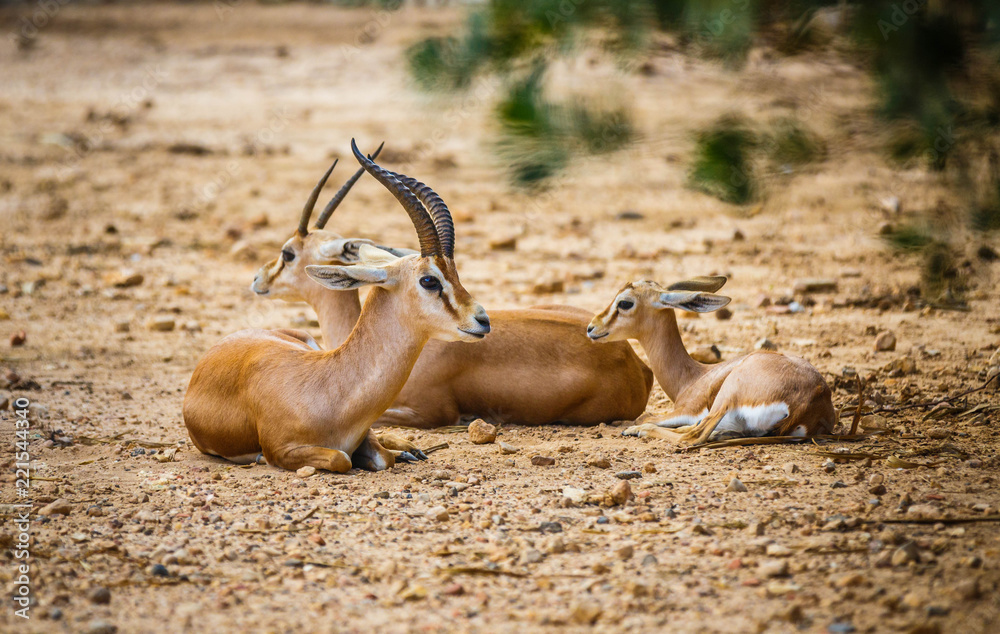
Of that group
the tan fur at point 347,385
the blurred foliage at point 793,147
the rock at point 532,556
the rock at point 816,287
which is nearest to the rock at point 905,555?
the rock at point 532,556

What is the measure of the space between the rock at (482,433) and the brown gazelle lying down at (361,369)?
752mm

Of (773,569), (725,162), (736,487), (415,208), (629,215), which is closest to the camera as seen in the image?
(773,569)

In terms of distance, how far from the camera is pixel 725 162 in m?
5.14

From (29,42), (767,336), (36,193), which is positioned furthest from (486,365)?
(29,42)

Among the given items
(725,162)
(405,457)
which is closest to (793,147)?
(725,162)

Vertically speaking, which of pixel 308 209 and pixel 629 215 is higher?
pixel 308 209

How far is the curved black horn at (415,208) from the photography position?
605cm

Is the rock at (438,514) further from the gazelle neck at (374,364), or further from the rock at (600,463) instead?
the rock at (600,463)

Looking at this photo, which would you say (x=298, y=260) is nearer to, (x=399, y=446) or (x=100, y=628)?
(x=399, y=446)

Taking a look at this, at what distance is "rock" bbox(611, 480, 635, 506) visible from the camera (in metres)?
5.57

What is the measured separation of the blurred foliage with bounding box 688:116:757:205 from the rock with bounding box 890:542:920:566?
1.75 m

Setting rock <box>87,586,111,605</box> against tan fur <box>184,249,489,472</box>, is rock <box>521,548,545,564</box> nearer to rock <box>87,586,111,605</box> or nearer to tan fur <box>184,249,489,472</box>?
tan fur <box>184,249,489,472</box>

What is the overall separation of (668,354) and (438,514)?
8.23 ft

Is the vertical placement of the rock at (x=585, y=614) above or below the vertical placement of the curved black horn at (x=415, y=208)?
below
